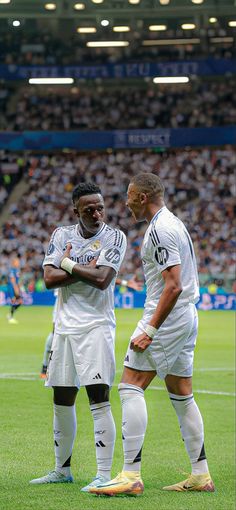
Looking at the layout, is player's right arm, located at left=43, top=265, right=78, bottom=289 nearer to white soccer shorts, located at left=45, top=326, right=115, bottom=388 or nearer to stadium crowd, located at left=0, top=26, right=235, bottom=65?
white soccer shorts, located at left=45, top=326, right=115, bottom=388

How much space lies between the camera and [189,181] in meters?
47.2

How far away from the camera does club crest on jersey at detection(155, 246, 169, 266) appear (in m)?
6.97

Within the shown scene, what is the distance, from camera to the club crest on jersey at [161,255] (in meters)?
6.97

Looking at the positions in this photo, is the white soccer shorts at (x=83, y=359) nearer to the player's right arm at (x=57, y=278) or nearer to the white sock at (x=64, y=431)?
the white sock at (x=64, y=431)

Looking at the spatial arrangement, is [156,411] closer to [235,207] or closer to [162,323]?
[162,323]

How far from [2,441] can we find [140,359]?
3.15 metres

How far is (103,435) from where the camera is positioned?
716 centimetres

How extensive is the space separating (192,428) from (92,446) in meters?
2.81

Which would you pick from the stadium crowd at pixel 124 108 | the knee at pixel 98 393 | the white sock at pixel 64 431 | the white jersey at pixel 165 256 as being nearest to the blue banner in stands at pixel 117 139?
the stadium crowd at pixel 124 108

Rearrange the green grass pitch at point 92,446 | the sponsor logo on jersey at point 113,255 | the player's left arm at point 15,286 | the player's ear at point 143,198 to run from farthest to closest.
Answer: the player's left arm at point 15,286 < the sponsor logo on jersey at point 113,255 < the player's ear at point 143,198 < the green grass pitch at point 92,446

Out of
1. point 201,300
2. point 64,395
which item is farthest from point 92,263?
point 201,300

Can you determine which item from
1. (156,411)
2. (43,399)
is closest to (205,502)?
(156,411)

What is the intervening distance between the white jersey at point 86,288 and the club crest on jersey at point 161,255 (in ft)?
1.29

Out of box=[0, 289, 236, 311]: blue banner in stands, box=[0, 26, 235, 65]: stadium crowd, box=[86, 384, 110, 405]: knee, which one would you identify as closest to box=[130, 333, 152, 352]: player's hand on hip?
box=[86, 384, 110, 405]: knee
